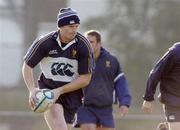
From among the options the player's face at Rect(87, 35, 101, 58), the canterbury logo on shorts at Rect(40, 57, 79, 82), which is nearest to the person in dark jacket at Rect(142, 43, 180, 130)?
the canterbury logo on shorts at Rect(40, 57, 79, 82)

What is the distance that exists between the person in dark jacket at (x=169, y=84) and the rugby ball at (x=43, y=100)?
46.8 inches

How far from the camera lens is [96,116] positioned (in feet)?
38.7

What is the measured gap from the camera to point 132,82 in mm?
17516

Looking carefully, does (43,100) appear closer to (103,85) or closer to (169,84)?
(169,84)

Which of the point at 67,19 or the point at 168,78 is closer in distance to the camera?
the point at 67,19

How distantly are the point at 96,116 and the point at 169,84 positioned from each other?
2.07 m

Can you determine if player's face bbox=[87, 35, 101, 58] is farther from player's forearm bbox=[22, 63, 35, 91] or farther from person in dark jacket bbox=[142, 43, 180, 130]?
player's forearm bbox=[22, 63, 35, 91]

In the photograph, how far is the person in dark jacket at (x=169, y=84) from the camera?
980cm

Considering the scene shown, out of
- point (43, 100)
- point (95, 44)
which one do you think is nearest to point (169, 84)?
point (43, 100)

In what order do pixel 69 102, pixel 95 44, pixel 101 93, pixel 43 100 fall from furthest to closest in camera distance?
pixel 101 93, pixel 95 44, pixel 69 102, pixel 43 100

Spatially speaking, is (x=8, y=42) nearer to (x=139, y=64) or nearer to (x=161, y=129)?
(x=139, y=64)

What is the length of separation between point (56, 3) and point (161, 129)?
6.70 metres

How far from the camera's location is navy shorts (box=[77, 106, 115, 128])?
11641 millimetres

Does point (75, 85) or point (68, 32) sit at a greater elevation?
point (68, 32)
